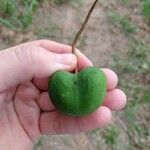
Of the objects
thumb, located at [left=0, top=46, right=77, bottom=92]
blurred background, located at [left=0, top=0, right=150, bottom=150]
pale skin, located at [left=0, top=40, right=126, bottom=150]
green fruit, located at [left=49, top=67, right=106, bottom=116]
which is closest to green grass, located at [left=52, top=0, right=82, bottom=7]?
blurred background, located at [left=0, top=0, right=150, bottom=150]

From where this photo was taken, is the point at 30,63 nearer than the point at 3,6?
Yes

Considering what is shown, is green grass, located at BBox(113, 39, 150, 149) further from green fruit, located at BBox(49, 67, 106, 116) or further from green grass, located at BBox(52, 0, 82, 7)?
green fruit, located at BBox(49, 67, 106, 116)

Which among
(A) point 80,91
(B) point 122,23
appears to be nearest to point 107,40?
(B) point 122,23

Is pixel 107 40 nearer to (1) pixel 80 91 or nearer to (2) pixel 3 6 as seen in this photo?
(2) pixel 3 6

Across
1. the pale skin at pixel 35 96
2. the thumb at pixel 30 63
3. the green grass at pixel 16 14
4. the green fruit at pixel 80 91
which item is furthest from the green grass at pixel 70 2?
the green fruit at pixel 80 91

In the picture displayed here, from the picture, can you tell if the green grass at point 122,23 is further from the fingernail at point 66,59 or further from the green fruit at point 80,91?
the green fruit at point 80,91

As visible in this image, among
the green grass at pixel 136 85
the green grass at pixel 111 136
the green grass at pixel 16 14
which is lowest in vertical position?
the green grass at pixel 111 136
